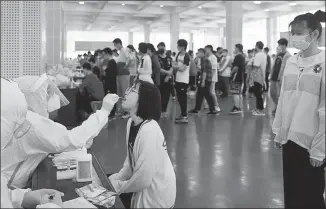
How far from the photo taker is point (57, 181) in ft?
6.67

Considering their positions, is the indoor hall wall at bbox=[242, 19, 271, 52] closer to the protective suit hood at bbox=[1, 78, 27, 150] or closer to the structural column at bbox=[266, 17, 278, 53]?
the structural column at bbox=[266, 17, 278, 53]

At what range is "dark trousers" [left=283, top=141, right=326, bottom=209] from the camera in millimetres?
2455

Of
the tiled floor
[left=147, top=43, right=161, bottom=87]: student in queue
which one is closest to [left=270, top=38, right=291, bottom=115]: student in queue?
the tiled floor

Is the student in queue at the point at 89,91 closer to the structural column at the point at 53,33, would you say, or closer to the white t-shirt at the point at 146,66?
the white t-shirt at the point at 146,66

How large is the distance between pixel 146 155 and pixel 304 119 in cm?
99

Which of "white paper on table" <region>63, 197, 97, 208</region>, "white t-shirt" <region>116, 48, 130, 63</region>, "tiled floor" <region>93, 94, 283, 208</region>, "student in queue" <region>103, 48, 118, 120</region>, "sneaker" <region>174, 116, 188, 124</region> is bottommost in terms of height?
"tiled floor" <region>93, 94, 283, 208</region>

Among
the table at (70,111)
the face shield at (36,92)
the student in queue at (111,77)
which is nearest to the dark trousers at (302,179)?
the face shield at (36,92)

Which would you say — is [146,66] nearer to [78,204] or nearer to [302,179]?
[302,179]

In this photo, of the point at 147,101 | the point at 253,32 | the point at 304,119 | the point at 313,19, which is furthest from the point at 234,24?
the point at 253,32

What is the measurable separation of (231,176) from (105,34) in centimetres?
3202

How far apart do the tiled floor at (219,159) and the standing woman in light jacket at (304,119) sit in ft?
2.67

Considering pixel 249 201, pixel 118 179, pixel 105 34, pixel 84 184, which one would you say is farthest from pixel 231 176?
pixel 105 34

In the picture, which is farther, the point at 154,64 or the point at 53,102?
the point at 154,64

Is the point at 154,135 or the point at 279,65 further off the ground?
the point at 279,65
